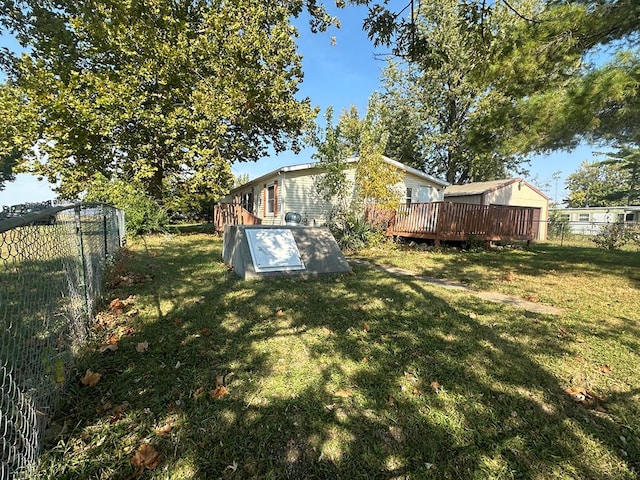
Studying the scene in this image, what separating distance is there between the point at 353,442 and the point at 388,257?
7365 millimetres

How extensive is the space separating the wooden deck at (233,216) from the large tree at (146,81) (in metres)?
1.09

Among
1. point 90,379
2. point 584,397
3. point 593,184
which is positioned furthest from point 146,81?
point 593,184

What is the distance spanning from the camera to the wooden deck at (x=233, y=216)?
537 inches

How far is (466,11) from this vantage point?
3.44m

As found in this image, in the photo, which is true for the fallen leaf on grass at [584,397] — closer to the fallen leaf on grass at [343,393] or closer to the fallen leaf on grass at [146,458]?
the fallen leaf on grass at [343,393]

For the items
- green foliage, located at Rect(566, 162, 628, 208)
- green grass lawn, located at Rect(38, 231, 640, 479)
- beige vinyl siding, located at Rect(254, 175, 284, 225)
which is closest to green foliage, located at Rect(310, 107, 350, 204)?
beige vinyl siding, located at Rect(254, 175, 284, 225)

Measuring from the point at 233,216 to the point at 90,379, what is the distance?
12.6m

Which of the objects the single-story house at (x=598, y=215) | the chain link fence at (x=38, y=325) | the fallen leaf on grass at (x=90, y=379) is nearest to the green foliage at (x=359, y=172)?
the chain link fence at (x=38, y=325)

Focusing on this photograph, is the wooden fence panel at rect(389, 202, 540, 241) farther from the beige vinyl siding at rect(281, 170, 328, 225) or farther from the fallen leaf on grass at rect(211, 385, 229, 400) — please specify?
the fallen leaf on grass at rect(211, 385, 229, 400)

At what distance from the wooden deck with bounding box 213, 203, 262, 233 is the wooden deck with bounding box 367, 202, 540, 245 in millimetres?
5040

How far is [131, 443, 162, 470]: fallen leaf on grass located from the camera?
172 cm

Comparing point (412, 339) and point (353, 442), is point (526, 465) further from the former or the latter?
point (412, 339)

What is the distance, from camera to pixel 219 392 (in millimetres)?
2344

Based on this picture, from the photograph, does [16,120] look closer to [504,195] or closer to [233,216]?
[233,216]
